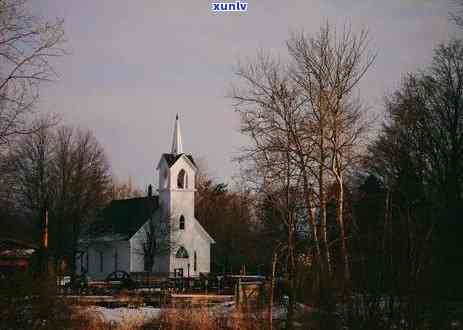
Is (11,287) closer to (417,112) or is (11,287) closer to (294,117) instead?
(294,117)

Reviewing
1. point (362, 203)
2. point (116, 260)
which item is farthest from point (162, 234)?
point (362, 203)

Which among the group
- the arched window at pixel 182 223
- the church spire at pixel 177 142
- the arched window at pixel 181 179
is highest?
the church spire at pixel 177 142

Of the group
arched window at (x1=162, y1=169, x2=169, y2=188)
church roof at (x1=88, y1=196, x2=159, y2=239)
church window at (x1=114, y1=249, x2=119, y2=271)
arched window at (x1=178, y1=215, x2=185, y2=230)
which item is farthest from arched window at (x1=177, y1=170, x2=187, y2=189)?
church window at (x1=114, y1=249, x2=119, y2=271)

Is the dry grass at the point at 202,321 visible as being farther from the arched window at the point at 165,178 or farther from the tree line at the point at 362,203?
the arched window at the point at 165,178

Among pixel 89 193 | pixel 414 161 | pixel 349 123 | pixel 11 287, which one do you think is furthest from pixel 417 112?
pixel 11 287

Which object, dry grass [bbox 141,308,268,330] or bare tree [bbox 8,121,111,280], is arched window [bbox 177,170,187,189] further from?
dry grass [bbox 141,308,268,330]

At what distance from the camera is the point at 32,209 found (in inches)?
2041

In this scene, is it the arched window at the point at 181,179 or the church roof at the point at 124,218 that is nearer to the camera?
the church roof at the point at 124,218

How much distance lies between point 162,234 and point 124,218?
6.26 meters

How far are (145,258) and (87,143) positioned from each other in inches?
415

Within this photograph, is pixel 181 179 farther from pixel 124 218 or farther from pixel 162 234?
pixel 124 218

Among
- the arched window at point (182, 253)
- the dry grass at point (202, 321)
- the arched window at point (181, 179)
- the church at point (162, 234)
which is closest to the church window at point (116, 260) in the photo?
the church at point (162, 234)

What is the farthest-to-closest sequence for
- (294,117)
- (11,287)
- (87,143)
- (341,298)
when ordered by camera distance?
1. (87,143)
2. (294,117)
3. (11,287)
4. (341,298)

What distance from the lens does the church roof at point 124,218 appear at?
198 feet
